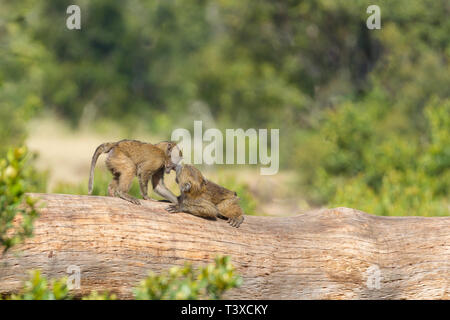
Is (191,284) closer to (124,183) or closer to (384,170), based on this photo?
(124,183)

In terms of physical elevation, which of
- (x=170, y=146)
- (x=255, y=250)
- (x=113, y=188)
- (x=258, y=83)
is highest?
(x=258, y=83)

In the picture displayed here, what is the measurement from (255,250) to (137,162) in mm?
1755

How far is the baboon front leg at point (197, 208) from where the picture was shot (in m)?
7.45

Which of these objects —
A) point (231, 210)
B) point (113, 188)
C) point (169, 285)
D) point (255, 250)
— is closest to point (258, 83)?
point (113, 188)

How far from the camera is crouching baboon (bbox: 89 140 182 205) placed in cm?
792

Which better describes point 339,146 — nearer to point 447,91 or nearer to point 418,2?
point 447,91

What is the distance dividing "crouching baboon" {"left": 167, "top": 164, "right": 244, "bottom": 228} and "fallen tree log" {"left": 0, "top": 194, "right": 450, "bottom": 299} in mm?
105

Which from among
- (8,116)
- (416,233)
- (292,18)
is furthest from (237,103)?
(416,233)

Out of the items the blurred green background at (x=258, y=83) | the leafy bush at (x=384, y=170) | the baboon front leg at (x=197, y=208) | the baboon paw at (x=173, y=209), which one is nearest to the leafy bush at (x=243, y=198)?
the leafy bush at (x=384, y=170)

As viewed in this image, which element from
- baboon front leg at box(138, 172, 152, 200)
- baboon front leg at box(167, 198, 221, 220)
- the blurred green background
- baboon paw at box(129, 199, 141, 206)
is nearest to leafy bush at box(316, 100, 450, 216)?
the blurred green background

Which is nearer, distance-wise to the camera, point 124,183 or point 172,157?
point 124,183

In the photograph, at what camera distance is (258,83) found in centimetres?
3578

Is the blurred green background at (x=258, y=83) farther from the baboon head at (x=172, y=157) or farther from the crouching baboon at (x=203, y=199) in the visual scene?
the crouching baboon at (x=203, y=199)

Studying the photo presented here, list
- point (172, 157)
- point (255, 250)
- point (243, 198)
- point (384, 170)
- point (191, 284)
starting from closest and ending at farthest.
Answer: point (191, 284), point (255, 250), point (172, 157), point (243, 198), point (384, 170)
